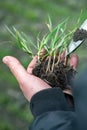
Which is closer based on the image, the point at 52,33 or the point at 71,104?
the point at 71,104

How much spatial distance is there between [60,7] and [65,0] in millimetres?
134

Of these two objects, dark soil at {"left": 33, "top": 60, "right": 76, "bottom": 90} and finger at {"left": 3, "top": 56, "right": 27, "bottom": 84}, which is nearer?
finger at {"left": 3, "top": 56, "right": 27, "bottom": 84}

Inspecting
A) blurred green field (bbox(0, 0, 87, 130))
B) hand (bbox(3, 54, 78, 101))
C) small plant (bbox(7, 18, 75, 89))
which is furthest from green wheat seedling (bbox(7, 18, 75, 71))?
blurred green field (bbox(0, 0, 87, 130))

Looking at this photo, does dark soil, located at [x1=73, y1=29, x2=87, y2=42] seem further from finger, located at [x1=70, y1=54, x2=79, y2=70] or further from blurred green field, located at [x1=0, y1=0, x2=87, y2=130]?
blurred green field, located at [x1=0, y1=0, x2=87, y2=130]

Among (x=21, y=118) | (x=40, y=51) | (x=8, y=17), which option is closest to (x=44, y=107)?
(x=40, y=51)

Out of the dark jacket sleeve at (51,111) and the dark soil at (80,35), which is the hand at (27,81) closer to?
the dark jacket sleeve at (51,111)

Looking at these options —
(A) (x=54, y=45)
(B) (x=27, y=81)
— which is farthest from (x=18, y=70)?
(A) (x=54, y=45)

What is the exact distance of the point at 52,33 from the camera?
2.15m

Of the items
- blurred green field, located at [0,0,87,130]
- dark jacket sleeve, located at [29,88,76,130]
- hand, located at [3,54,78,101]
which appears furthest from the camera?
blurred green field, located at [0,0,87,130]

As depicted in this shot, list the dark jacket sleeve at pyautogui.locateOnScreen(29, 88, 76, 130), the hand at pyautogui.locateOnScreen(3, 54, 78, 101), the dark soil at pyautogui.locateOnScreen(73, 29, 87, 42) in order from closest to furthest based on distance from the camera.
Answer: the dark jacket sleeve at pyautogui.locateOnScreen(29, 88, 76, 130) < the hand at pyautogui.locateOnScreen(3, 54, 78, 101) < the dark soil at pyautogui.locateOnScreen(73, 29, 87, 42)

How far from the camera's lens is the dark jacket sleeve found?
165 centimetres

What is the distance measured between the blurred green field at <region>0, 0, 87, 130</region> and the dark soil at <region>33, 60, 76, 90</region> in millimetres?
861

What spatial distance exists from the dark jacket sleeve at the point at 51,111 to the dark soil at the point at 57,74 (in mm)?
284

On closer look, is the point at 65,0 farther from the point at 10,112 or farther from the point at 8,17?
the point at 10,112
